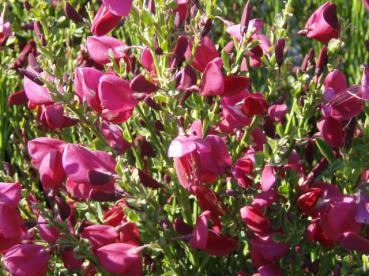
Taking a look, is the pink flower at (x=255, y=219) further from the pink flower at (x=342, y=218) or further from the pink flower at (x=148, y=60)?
the pink flower at (x=148, y=60)

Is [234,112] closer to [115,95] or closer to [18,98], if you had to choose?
[115,95]

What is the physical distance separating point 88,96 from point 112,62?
7 cm

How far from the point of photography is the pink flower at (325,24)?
1.15 m

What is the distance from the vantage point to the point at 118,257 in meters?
1.11

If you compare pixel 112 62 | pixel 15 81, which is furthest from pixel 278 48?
pixel 15 81

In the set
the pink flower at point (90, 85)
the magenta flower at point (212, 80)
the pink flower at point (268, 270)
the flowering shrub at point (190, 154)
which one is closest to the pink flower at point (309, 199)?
the flowering shrub at point (190, 154)

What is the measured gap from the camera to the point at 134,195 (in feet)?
3.39

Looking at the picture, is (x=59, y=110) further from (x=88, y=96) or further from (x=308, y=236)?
(x=308, y=236)

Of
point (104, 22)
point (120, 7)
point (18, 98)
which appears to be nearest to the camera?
point (120, 7)

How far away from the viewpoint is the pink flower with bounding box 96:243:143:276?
3.64 ft

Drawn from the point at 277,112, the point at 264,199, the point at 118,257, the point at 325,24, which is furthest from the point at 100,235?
the point at 325,24

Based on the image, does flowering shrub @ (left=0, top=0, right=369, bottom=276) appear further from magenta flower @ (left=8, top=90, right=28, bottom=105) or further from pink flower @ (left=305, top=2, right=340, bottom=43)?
magenta flower @ (left=8, top=90, right=28, bottom=105)

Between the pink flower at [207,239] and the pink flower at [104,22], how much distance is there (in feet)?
1.10

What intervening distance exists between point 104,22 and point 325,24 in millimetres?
359
